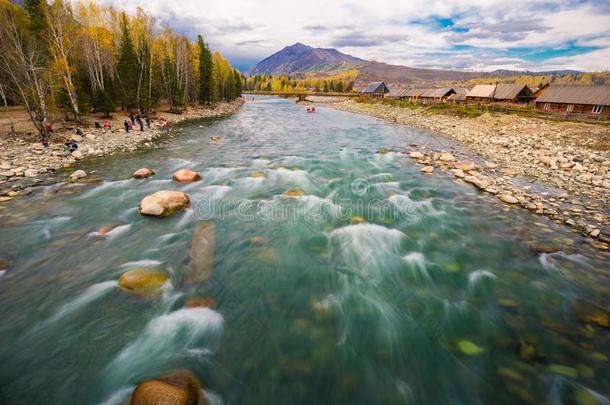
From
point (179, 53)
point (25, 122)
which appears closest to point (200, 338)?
point (25, 122)

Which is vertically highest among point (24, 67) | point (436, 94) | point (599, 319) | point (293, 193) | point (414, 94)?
point (414, 94)

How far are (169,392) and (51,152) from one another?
23605mm

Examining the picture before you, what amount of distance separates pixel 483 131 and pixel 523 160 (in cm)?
1606

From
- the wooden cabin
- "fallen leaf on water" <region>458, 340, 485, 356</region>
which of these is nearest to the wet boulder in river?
"fallen leaf on water" <region>458, 340, 485, 356</region>

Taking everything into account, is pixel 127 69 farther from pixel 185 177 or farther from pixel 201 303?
pixel 201 303

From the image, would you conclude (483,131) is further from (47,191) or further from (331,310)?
(47,191)

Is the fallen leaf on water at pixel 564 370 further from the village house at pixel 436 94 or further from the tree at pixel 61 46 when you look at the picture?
the village house at pixel 436 94

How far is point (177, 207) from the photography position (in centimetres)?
1250

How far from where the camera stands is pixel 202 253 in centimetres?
966

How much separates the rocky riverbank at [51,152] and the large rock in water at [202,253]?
33.2 feet

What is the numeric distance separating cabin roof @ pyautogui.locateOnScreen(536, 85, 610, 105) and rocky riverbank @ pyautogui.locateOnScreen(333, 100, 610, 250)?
40.4 ft

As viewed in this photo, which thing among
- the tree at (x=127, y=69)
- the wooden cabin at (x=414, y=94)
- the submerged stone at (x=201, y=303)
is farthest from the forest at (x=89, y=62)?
the wooden cabin at (x=414, y=94)

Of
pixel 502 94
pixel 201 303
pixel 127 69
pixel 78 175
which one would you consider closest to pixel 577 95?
pixel 502 94

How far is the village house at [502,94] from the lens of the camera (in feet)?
190
